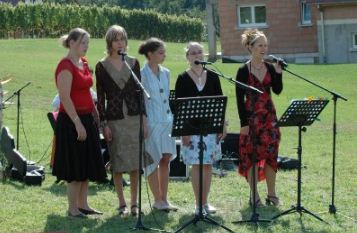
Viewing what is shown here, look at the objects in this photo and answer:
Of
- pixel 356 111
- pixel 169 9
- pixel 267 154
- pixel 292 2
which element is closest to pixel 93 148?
pixel 267 154

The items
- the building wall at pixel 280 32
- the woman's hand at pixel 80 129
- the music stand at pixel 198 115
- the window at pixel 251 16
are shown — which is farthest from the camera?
the window at pixel 251 16

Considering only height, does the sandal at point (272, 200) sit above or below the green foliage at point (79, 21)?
below

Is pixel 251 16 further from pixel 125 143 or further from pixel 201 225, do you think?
pixel 201 225

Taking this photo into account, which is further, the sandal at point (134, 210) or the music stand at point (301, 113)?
the sandal at point (134, 210)

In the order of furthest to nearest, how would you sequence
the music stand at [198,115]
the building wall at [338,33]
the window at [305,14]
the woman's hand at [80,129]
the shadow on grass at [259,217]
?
1. the window at [305,14]
2. the building wall at [338,33]
3. the woman's hand at [80,129]
4. the shadow on grass at [259,217]
5. the music stand at [198,115]

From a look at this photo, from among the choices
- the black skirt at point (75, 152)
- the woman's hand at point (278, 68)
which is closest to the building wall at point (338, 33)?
the woman's hand at point (278, 68)

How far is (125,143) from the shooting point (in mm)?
8906

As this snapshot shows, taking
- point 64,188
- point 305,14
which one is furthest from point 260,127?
point 305,14

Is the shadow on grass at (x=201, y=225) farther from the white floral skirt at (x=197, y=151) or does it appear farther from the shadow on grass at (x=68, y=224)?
the shadow on grass at (x=68, y=224)

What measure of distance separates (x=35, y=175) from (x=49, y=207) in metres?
1.51

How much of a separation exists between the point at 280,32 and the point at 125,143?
3318 cm

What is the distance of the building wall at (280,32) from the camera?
40719 millimetres

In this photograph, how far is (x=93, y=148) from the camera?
29.0 feet

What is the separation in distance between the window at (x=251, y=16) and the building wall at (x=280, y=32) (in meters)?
0.31
